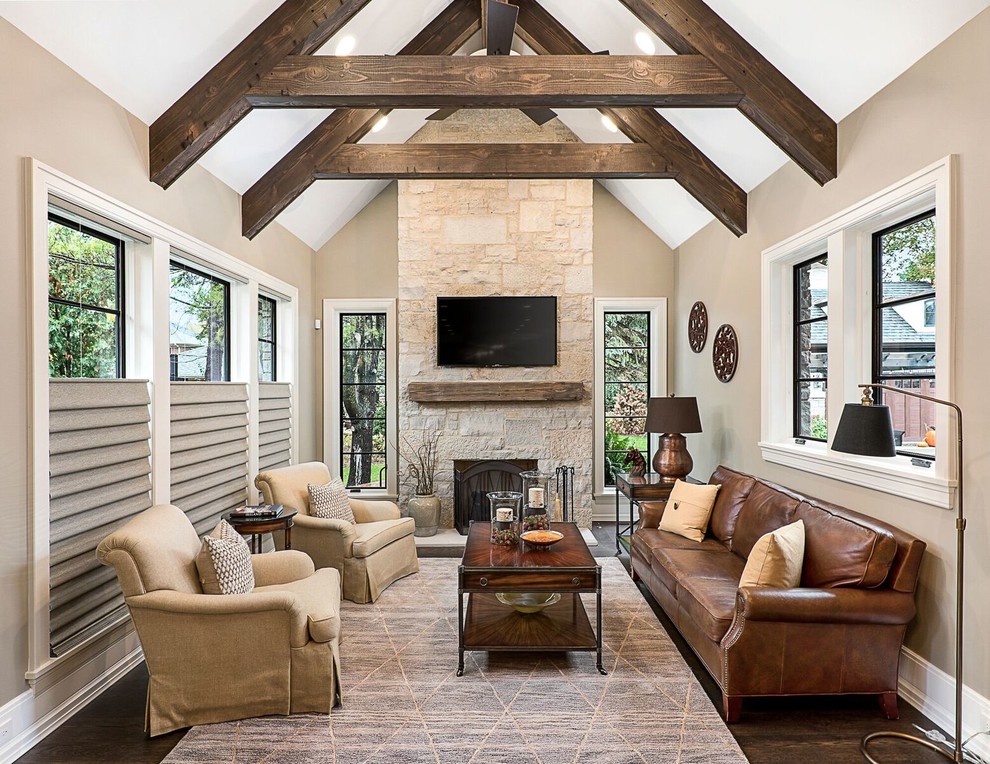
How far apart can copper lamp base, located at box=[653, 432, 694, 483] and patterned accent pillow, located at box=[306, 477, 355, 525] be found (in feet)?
7.76

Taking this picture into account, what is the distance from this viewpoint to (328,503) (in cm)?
431

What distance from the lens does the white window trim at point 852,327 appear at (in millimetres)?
2549

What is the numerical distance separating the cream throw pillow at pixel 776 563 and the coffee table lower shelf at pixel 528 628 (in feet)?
2.68

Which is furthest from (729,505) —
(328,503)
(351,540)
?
(328,503)

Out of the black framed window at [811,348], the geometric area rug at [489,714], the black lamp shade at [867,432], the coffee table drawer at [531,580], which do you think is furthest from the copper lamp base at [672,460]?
the black lamp shade at [867,432]

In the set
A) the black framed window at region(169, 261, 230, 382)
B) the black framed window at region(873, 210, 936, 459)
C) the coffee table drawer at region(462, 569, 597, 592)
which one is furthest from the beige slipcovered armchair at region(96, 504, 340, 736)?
the black framed window at region(873, 210, 936, 459)

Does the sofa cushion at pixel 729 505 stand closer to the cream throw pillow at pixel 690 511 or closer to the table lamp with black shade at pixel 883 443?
the cream throw pillow at pixel 690 511

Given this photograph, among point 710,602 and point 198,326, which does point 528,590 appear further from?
point 198,326

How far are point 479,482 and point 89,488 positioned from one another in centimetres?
358

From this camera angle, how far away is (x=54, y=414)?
261cm

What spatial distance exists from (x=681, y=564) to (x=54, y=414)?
10.1 feet

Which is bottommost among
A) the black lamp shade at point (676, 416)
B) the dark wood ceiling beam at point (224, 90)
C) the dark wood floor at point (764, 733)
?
the dark wood floor at point (764, 733)

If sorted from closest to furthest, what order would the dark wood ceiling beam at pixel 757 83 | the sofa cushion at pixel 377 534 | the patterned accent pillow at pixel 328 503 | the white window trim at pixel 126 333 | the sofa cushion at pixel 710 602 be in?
the white window trim at pixel 126 333 → the sofa cushion at pixel 710 602 → the dark wood ceiling beam at pixel 757 83 → the sofa cushion at pixel 377 534 → the patterned accent pillow at pixel 328 503

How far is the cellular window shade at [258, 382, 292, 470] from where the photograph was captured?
16.4ft
